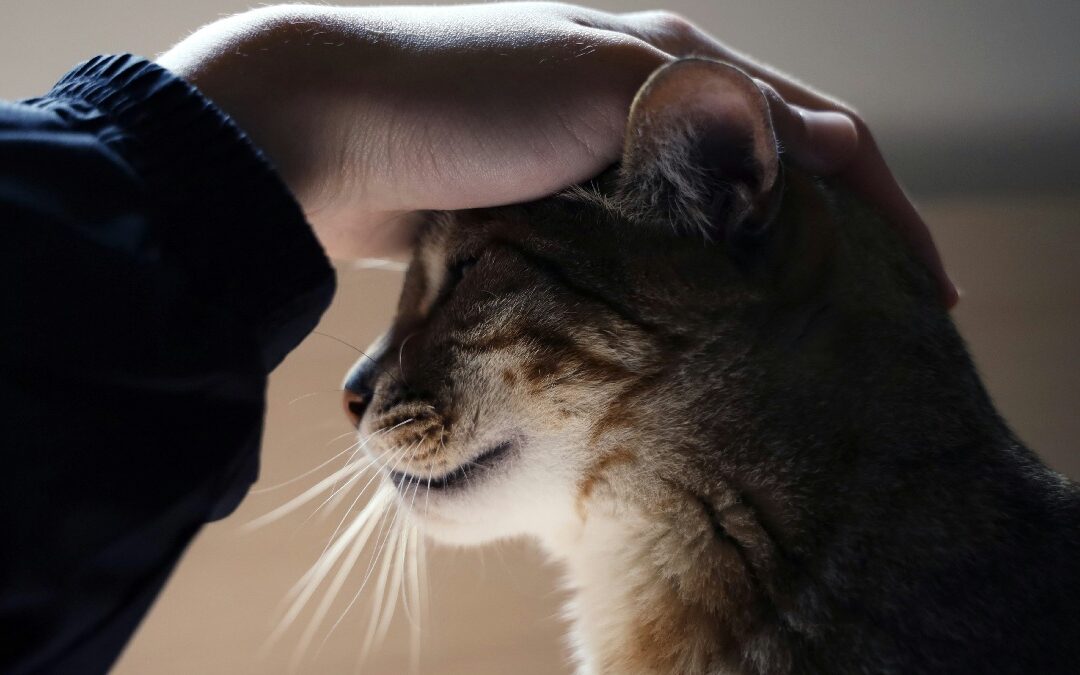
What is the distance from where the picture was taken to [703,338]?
3.25ft

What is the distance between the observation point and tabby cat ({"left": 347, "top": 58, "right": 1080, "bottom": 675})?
92 centimetres

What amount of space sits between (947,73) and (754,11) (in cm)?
46

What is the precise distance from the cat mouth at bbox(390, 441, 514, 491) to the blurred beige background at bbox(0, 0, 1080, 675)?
2.15 ft

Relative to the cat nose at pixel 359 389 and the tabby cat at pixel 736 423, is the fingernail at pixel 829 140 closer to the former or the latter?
the tabby cat at pixel 736 423

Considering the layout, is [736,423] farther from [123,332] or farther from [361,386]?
[123,332]

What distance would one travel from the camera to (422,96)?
945 millimetres

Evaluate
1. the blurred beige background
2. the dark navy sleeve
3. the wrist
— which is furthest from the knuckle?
the blurred beige background

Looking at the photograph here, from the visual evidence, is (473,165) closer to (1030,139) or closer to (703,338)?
(703,338)

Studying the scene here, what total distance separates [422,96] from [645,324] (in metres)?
0.29

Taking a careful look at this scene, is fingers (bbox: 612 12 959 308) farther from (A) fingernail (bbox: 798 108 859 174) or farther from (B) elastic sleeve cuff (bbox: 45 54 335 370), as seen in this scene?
(B) elastic sleeve cuff (bbox: 45 54 335 370)

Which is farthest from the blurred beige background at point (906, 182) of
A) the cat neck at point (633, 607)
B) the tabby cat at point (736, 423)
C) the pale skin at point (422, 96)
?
the pale skin at point (422, 96)

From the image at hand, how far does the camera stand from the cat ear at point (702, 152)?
0.89 m

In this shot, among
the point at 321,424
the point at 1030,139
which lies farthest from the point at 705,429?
the point at 1030,139

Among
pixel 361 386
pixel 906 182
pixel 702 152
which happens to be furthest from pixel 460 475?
pixel 906 182
